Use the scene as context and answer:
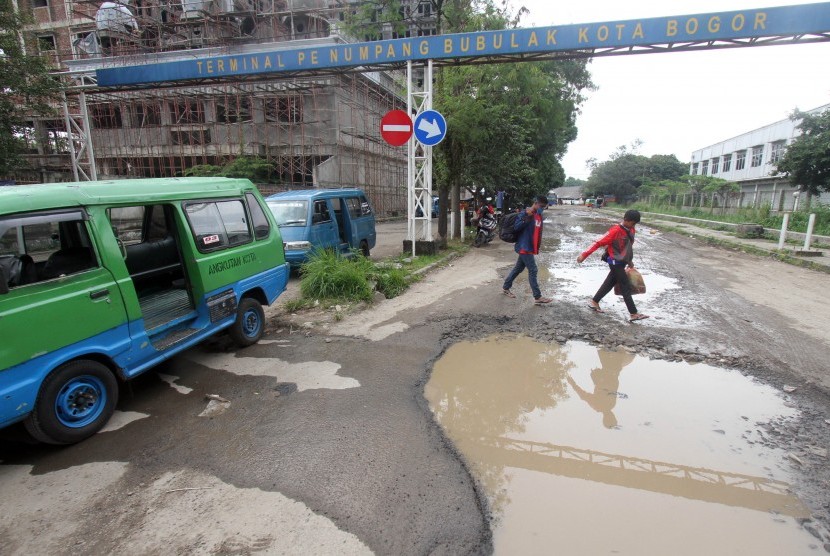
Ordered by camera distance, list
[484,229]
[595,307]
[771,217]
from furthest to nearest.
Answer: [771,217], [484,229], [595,307]

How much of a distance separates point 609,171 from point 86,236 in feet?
222

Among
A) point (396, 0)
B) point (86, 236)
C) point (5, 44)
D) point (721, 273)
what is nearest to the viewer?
point (86, 236)

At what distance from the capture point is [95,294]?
3391mm

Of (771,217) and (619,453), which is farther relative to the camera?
(771,217)

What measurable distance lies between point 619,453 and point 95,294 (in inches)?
167

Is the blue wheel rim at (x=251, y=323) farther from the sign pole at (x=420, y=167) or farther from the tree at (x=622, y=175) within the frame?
the tree at (x=622, y=175)

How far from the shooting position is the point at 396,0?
42.2 ft

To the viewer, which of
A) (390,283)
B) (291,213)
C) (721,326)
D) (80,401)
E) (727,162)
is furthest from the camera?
(727,162)

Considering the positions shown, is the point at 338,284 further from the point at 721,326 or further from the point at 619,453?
the point at 721,326

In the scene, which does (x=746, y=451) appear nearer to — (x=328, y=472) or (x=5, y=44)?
(x=328, y=472)

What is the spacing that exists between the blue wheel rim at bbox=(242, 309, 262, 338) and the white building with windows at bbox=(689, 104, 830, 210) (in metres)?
28.7

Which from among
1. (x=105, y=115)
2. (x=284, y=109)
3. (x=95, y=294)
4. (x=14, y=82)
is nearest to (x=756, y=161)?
(x=284, y=109)

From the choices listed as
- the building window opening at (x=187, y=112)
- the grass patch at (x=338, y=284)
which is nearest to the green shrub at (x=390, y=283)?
the grass patch at (x=338, y=284)

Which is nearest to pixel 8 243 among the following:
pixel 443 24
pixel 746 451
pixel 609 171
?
pixel 746 451
